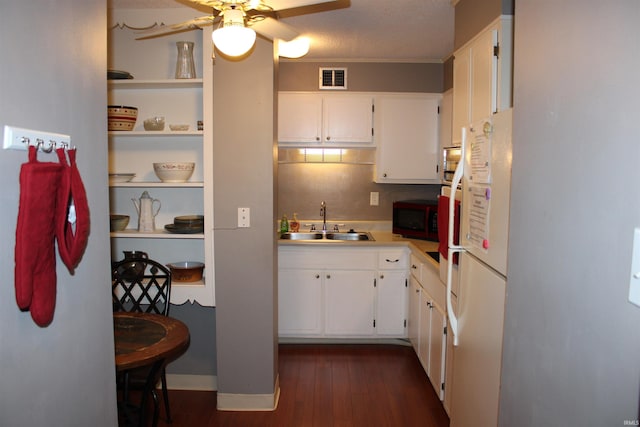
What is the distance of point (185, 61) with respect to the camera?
276 centimetres

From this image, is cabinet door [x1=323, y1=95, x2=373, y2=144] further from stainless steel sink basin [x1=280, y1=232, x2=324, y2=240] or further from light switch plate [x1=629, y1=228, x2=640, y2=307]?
light switch plate [x1=629, y1=228, x2=640, y2=307]

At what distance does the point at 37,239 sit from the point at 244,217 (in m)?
1.86

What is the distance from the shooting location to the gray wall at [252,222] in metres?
2.68

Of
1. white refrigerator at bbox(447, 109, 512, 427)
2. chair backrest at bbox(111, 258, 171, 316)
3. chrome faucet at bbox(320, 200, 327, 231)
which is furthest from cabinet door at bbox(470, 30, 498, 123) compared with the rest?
chrome faucet at bbox(320, 200, 327, 231)

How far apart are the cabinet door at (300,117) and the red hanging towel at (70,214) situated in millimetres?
3056

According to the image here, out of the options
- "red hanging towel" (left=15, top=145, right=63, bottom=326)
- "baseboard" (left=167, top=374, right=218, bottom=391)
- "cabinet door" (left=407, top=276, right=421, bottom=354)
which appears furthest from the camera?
"cabinet door" (left=407, top=276, right=421, bottom=354)

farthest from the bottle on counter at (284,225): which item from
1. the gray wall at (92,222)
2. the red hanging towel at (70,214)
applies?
the red hanging towel at (70,214)

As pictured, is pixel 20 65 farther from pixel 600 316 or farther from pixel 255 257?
pixel 255 257

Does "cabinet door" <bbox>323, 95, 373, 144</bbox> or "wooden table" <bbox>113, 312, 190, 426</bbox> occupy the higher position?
"cabinet door" <bbox>323, 95, 373, 144</bbox>

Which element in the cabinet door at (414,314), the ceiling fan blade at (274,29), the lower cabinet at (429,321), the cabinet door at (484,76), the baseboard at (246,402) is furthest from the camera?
the cabinet door at (414,314)

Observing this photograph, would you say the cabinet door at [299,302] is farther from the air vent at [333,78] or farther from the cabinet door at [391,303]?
the air vent at [333,78]

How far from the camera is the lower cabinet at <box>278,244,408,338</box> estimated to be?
379cm

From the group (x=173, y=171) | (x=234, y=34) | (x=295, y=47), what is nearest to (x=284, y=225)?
(x=173, y=171)

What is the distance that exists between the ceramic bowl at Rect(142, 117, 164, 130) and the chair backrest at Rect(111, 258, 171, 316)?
2.67 feet
